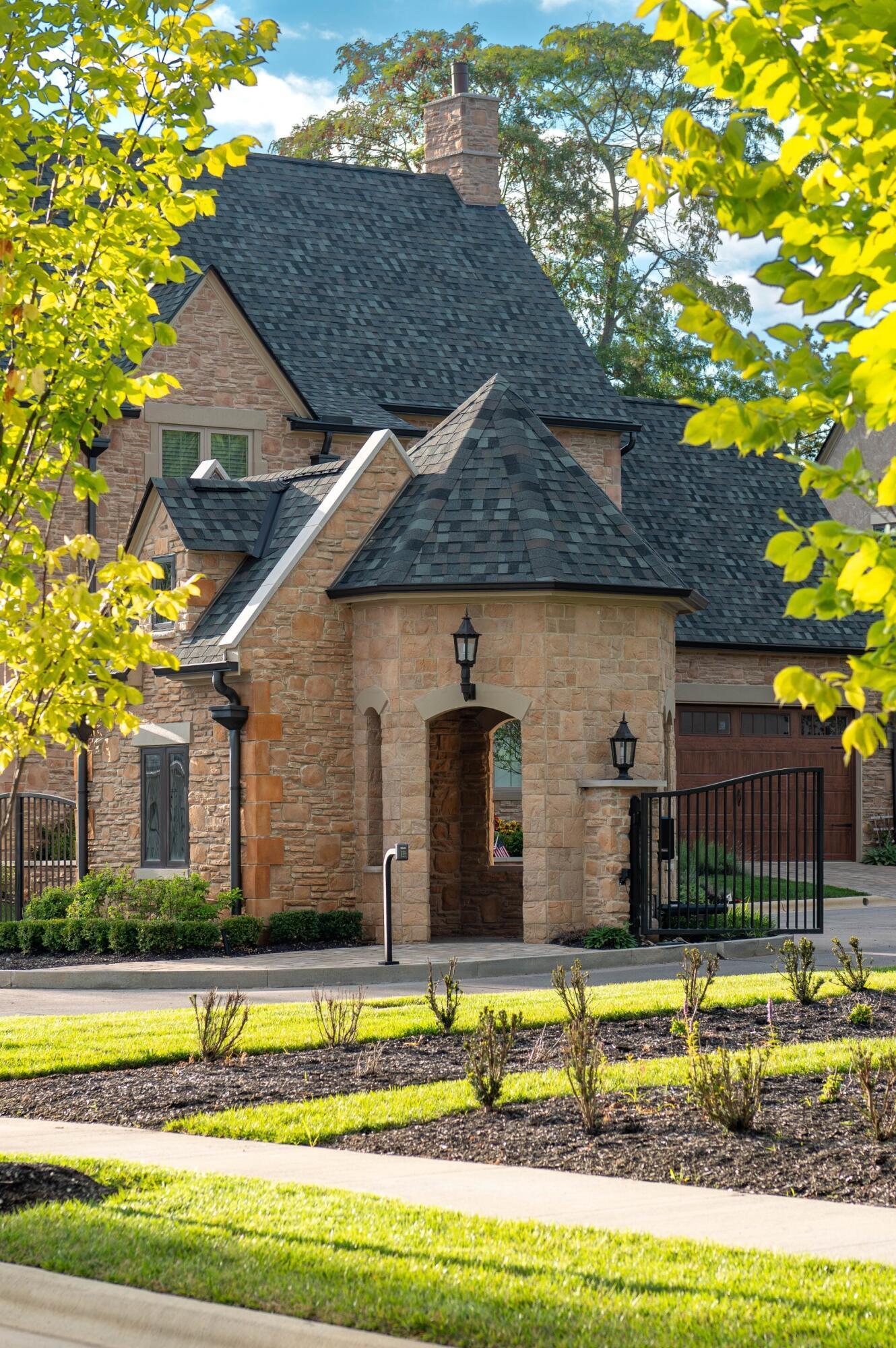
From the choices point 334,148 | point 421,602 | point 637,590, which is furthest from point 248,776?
point 334,148

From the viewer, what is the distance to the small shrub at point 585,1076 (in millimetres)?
8836

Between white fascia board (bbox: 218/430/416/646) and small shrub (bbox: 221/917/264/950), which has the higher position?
white fascia board (bbox: 218/430/416/646)

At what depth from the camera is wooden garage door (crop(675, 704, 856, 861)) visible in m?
31.0

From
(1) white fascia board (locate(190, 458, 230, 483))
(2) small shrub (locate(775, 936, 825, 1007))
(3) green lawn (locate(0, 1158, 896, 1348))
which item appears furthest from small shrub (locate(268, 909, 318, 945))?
(3) green lawn (locate(0, 1158, 896, 1348))

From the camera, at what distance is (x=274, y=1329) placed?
5.55 meters

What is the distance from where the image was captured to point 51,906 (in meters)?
21.4

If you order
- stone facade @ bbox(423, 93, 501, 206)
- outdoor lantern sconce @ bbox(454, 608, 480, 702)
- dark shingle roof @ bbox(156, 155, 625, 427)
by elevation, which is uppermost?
stone facade @ bbox(423, 93, 501, 206)

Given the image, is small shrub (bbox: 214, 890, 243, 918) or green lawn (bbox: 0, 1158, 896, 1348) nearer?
green lawn (bbox: 0, 1158, 896, 1348)

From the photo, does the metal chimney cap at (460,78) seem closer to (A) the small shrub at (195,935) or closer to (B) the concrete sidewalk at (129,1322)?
(A) the small shrub at (195,935)

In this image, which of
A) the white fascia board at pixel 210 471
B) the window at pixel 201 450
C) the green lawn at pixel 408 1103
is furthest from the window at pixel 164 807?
the green lawn at pixel 408 1103

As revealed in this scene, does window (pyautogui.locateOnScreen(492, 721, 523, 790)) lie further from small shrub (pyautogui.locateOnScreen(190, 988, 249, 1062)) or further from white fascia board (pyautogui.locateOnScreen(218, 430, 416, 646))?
small shrub (pyautogui.locateOnScreen(190, 988, 249, 1062))

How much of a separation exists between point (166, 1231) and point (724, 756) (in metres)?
25.3

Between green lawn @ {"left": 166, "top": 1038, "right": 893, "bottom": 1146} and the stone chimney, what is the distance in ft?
85.8

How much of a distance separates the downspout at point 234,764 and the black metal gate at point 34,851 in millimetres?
3251
